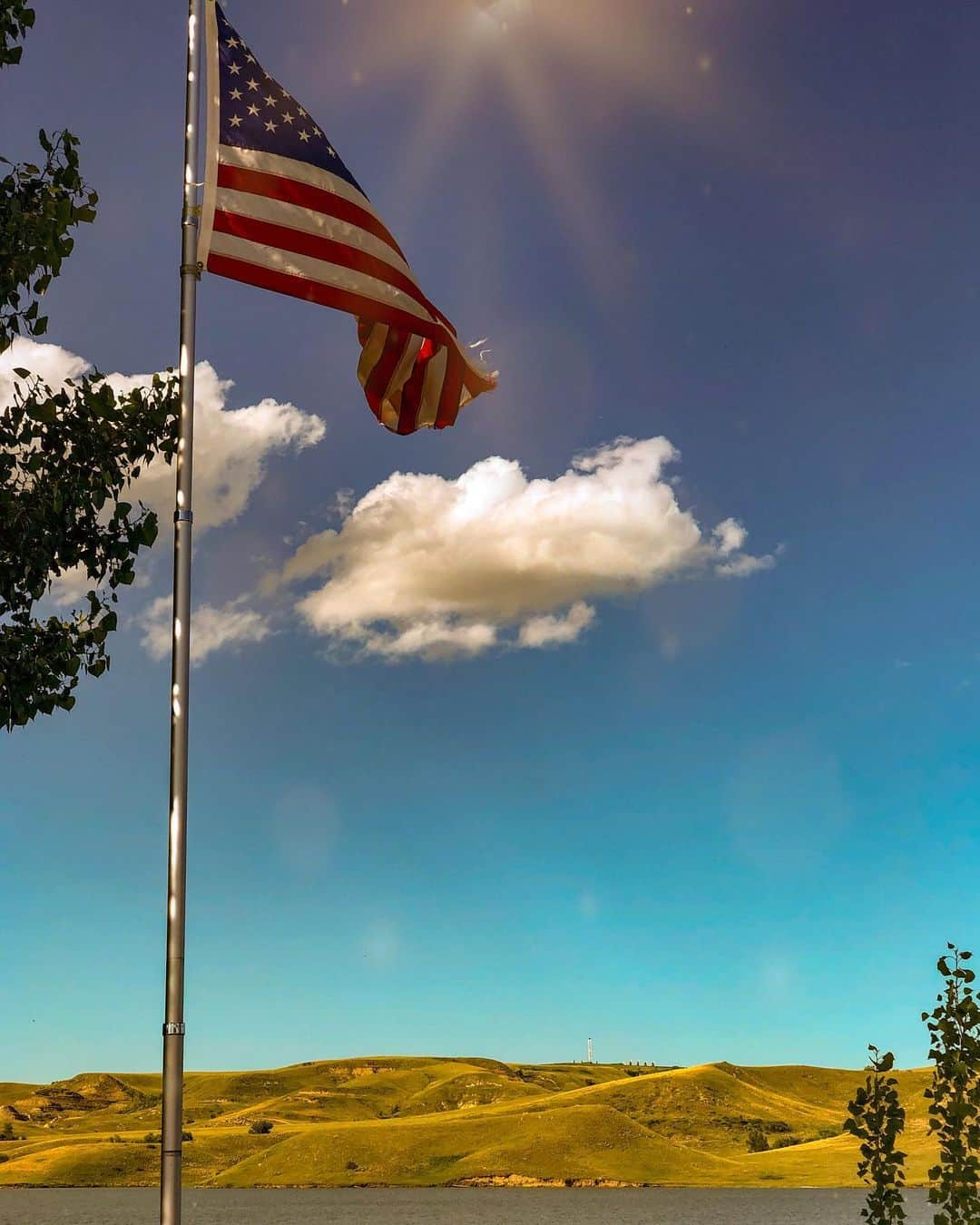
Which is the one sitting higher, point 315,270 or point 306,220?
point 306,220

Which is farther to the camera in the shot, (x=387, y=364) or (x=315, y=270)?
(x=387, y=364)

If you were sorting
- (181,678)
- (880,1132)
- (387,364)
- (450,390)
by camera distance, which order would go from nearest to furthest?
(181,678) < (880,1132) < (387,364) < (450,390)

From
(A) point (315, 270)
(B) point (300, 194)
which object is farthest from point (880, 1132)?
(B) point (300, 194)

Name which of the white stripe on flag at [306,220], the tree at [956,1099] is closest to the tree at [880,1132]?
the tree at [956,1099]

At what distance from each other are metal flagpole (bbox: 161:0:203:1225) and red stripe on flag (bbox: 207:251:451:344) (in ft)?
1.50

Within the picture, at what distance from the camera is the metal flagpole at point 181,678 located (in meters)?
12.8

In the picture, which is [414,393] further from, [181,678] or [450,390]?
[181,678]

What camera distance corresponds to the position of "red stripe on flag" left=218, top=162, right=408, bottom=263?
16234 mm

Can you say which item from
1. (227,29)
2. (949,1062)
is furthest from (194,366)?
(949,1062)

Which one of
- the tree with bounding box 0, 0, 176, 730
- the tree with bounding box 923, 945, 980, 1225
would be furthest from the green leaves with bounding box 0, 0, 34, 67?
the tree with bounding box 923, 945, 980, 1225

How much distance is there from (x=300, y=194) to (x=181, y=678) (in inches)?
272

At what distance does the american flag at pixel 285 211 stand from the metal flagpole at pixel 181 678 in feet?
0.82

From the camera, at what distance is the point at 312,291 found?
16.6 metres

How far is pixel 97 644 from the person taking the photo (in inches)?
659
